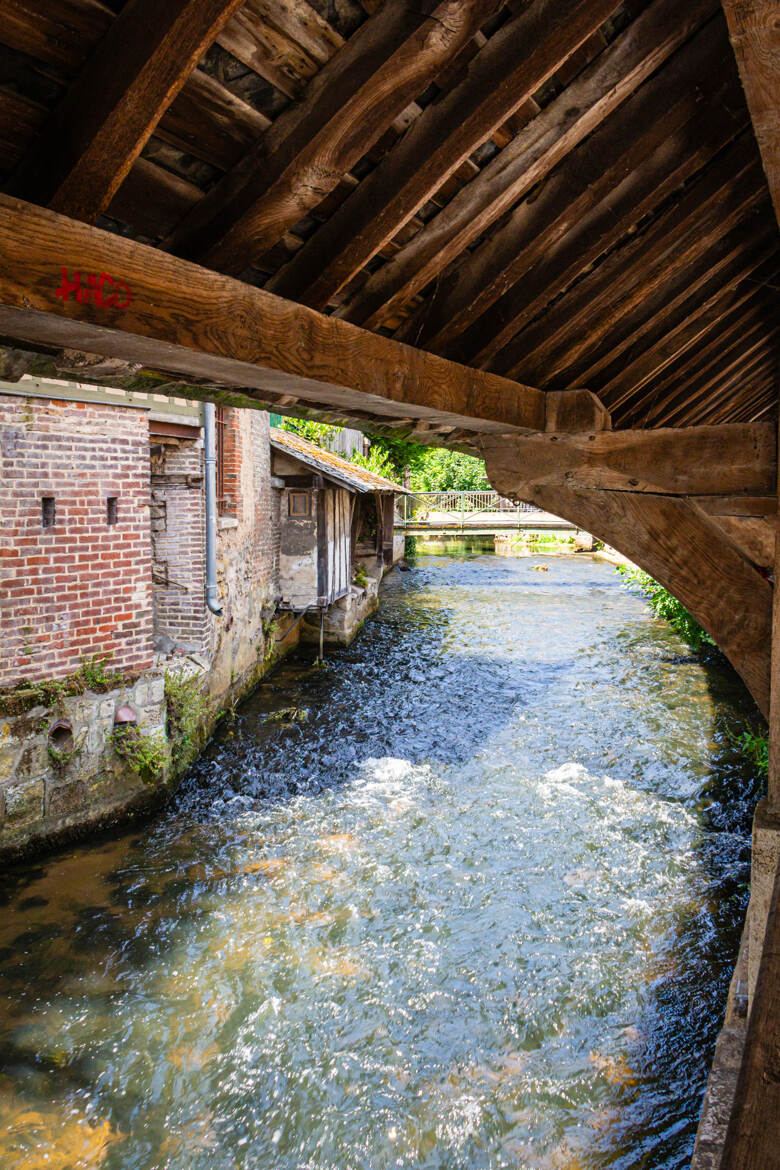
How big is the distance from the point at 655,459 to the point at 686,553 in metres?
0.49

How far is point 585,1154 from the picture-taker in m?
3.48

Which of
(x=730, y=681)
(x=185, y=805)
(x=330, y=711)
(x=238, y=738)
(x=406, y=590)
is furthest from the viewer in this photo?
(x=406, y=590)

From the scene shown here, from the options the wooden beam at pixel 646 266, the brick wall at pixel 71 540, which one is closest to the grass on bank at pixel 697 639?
the wooden beam at pixel 646 266

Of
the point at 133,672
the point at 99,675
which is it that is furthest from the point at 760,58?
the point at 133,672

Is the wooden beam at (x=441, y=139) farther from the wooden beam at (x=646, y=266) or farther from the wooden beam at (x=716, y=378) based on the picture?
the wooden beam at (x=716, y=378)

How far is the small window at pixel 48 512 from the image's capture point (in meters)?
5.59

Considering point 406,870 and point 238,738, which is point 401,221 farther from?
point 238,738

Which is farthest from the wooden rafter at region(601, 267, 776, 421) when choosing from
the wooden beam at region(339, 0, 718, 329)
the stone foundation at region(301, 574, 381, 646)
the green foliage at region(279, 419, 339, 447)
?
the green foliage at region(279, 419, 339, 447)

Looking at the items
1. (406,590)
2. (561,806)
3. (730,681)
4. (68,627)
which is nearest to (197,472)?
(68,627)

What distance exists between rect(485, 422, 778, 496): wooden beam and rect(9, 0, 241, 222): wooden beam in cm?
246

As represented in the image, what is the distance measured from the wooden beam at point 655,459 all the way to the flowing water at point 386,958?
3305 millimetres

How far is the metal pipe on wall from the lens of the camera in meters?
7.59

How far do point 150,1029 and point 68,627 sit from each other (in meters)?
3.08

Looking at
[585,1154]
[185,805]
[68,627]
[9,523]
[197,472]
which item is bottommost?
[585,1154]
